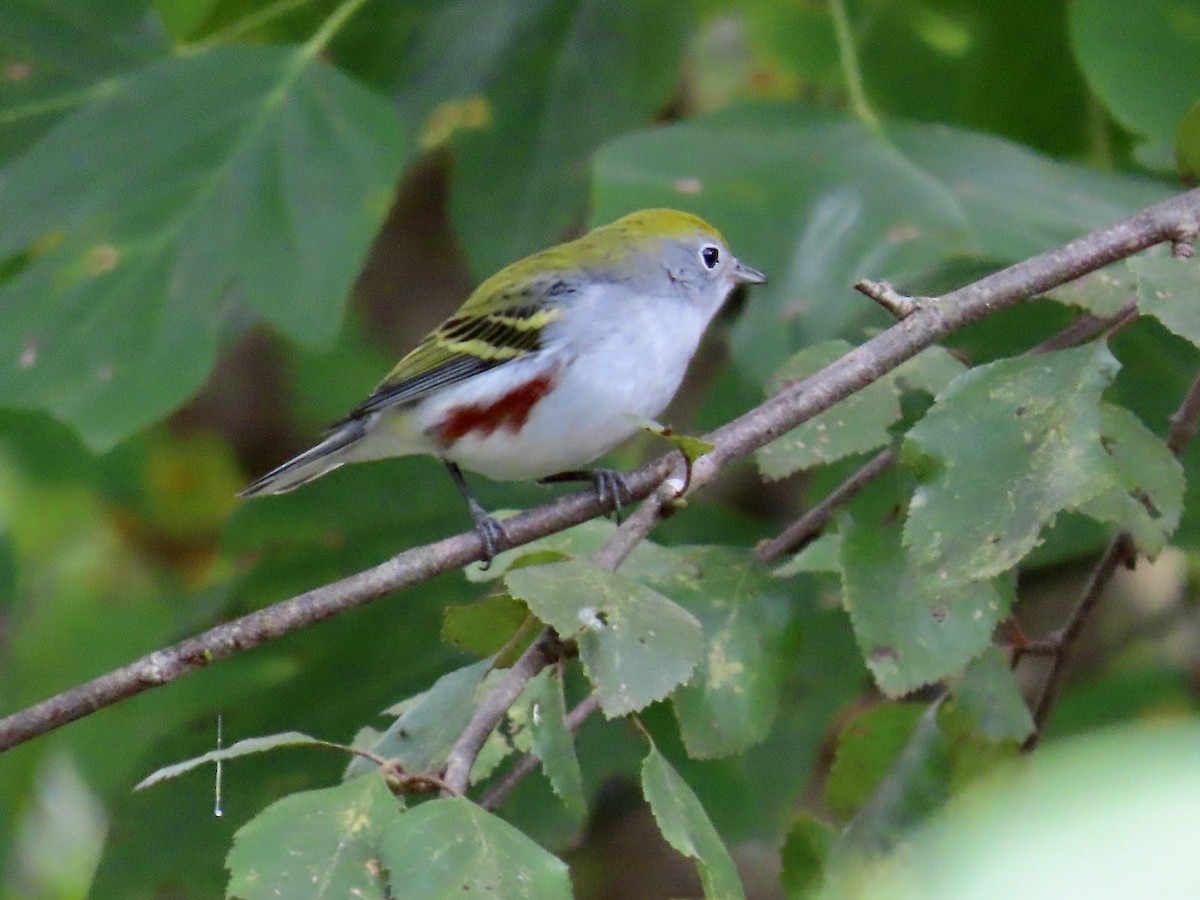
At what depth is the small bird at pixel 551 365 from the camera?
2.61m

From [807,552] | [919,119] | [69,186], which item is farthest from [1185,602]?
[69,186]

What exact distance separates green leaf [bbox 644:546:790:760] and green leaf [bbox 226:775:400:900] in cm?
54

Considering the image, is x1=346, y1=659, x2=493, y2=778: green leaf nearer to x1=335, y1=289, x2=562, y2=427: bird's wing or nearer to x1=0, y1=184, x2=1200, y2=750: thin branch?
x1=0, y1=184, x2=1200, y2=750: thin branch


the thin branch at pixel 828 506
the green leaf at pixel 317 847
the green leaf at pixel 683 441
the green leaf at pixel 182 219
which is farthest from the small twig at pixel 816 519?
the green leaf at pixel 182 219

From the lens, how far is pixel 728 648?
1.72 metres

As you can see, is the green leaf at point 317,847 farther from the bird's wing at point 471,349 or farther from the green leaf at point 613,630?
Answer: the bird's wing at point 471,349

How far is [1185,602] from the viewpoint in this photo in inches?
142

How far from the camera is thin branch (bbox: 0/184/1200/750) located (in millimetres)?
1341

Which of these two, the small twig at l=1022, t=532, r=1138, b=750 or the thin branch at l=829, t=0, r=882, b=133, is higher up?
the thin branch at l=829, t=0, r=882, b=133

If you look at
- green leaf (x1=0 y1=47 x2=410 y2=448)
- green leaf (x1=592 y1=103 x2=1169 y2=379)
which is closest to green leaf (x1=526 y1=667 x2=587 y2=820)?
green leaf (x1=592 y1=103 x2=1169 y2=379)

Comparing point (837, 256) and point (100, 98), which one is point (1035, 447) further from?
point (100, 98)

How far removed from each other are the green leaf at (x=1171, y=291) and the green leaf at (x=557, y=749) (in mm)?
Answer: 707

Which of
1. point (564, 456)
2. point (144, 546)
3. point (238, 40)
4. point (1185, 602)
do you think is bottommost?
point (144, 546)

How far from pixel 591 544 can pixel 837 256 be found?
89 centimetres
